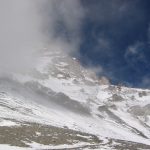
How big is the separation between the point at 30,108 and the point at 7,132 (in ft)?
266

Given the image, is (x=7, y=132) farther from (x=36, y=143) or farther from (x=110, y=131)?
(x=110, y=131)

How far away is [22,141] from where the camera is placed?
101 meters

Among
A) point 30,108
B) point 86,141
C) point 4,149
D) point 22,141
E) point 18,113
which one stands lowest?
point 4,149

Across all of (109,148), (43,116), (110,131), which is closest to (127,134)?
(110,131)

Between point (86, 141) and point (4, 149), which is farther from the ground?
point (86, 141)

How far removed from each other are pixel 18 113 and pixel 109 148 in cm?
6510

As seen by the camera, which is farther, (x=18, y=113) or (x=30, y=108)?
(x=30, y=108)

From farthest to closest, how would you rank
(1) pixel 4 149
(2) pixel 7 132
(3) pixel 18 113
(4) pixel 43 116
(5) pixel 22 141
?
(4) pixel 43 116
(3) pixel 18 113
(2) pixel 7 132
(5) pixel 22 141
(1) pixel 4 149

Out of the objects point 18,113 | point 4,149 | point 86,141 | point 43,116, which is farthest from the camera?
point 43,116

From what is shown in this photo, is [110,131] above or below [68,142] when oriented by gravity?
above

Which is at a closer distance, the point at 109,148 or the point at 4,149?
the point at 4,149

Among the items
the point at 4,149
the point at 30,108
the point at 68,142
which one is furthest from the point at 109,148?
the point at 30,108

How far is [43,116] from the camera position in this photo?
179 metres

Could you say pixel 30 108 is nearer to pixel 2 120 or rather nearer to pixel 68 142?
pixel 2 120
